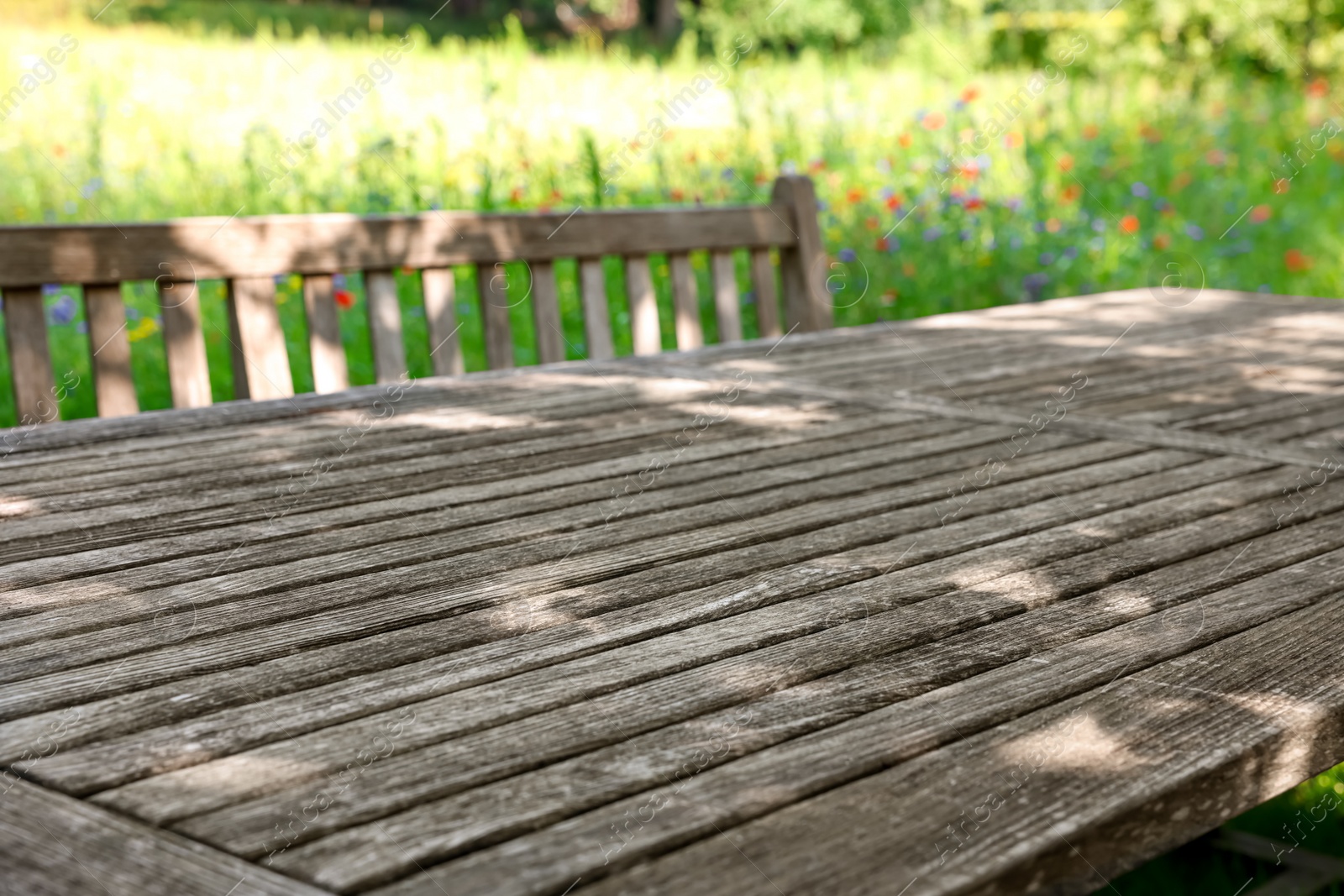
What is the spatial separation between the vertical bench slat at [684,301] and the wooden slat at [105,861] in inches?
92.8

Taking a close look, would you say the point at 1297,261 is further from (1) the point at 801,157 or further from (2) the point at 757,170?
(2) the point at 757,170

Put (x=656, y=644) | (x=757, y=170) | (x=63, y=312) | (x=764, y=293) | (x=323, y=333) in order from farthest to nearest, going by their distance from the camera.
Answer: (x=757, y=170)
(x=63, y=312)
(x=764, y=293)
(x=323, y=333)
(x=656, y=644)

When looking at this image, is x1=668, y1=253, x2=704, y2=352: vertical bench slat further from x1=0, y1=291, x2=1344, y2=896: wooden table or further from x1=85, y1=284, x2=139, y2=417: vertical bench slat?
x1=85, y1=284, x2=139, y2=417: vertical bench slat

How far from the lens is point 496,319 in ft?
Answer: 9.79

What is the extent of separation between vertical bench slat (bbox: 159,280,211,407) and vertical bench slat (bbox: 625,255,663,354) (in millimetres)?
1053

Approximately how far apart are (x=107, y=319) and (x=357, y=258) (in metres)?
0.54

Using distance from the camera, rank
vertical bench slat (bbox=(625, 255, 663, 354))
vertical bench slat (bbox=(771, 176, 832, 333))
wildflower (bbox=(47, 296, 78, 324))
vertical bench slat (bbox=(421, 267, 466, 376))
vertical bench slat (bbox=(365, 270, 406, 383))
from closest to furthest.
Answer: vertical bench slat (bbox=(365, 270, 406, 383))
vertical bench slat (bbox=(421, 267, 466, 376))
vertical bench slat (bbox=(625, 255, 663, 354))
vertical bench slat (bbox=(771, 176, 832, 333))
wildflower (bbox=(47, 296, 78, 324))

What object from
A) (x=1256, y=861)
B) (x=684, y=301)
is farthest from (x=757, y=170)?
(x=1256, y=861)

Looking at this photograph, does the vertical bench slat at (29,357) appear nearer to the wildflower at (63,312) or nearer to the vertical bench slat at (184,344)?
the vertical bench slat at (184,344)

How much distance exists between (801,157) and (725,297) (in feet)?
11.1

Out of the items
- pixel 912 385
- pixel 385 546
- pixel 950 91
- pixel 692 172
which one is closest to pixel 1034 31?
pixel 950 91

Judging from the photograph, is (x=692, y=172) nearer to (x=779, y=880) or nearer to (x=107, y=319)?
(x=107, y=319)

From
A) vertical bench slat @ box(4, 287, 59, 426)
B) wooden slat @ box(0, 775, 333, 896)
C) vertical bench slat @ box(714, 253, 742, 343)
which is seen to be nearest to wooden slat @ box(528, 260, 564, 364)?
vertical bench slat @ box(714, 253, 742, 343)

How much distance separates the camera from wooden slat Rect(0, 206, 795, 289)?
7.94ft
